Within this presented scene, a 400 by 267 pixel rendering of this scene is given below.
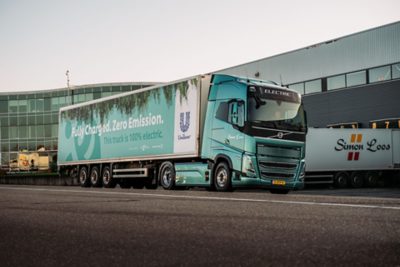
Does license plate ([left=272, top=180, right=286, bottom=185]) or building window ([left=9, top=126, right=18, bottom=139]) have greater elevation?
building window ([left=9, top=126, right=18, bottom=139])

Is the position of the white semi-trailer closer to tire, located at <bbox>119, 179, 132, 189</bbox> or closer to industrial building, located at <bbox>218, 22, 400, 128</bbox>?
industrial building, located at <bbox>218, 22, 400, 128</bbox>

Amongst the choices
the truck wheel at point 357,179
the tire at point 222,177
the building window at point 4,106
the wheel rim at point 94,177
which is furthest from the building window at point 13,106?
the tire at point 222,177

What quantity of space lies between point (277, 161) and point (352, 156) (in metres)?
12.7

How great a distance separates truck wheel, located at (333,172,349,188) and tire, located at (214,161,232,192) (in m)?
12.3

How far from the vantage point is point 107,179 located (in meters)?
23.8

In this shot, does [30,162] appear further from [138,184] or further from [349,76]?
[138,184]

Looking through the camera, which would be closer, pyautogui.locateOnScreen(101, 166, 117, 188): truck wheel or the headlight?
the headlight

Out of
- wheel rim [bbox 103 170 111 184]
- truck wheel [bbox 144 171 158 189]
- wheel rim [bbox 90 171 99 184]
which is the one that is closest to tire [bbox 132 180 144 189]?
wheel rim [bbox 103 170 111 184]

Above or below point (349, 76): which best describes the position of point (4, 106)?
above

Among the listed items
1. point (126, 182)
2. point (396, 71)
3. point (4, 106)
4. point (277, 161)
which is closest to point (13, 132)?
point (4, 106)

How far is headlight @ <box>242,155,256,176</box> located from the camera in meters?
16.4

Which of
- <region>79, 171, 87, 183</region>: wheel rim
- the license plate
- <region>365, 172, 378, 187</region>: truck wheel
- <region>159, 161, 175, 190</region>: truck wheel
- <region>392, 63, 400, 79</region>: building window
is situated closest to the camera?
the license plate

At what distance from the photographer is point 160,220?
7102 mm

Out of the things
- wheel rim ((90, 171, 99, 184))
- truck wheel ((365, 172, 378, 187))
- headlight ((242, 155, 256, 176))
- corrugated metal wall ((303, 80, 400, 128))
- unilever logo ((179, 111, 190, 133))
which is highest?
corrugated metal wall ((303, 80, 400, 128))
